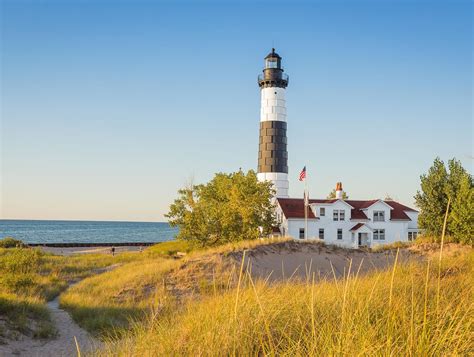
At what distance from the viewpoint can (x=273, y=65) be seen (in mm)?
47469

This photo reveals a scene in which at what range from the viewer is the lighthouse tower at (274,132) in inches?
1781

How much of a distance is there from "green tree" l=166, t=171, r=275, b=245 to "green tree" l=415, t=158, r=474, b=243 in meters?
12.8

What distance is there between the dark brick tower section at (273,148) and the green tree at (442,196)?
1599 centimetres

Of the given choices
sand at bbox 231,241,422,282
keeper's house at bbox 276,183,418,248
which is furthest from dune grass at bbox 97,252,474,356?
keeper's house at bbox 276,183,418,248

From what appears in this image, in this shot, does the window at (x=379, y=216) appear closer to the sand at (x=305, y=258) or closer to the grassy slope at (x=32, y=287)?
the sand at (x=305, y=258)

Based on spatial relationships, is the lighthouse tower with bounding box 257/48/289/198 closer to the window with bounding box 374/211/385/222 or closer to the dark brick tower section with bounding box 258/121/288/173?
the dark brick tower section with bounding box 258/121/288/173

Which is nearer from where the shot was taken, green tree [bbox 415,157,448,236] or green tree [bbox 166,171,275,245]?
green tree [bbox 415,157,448,236]

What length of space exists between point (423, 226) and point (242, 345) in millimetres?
31092

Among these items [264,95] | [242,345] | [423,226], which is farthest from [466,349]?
[264,95]

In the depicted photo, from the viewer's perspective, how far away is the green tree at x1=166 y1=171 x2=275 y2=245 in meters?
37.1

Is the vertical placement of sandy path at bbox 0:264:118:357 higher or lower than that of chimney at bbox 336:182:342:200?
lower

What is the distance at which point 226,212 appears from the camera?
37.4 m

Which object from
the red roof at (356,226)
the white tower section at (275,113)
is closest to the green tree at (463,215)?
the red roof at (356,226)

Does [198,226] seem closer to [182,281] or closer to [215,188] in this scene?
[215,188]
